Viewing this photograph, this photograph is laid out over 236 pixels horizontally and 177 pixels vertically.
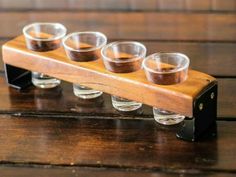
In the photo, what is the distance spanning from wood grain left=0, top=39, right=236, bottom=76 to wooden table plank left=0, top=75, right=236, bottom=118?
4 centimetres

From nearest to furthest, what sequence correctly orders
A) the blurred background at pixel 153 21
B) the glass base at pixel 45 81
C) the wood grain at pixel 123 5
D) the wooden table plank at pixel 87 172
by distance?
the wooden table plank at pixel 87 172
the glass base at pixel 45 81
the blurred background at pixel 153 21
the wood grain at pixel 123 5

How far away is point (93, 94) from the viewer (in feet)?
3.30

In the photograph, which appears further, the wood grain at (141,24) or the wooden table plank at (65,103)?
the wood grain at (141,24)

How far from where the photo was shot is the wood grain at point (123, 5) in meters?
1.33

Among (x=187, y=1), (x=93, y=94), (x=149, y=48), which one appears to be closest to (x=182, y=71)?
(x=93, y=94)

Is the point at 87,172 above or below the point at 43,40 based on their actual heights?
below

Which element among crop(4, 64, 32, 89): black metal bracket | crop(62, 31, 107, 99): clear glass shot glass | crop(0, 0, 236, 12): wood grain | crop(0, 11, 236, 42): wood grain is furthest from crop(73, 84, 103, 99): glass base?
crop(0, 0, 236, 12): wood grain

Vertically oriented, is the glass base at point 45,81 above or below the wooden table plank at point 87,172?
above

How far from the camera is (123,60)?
3.05ft

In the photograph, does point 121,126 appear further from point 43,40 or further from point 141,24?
point 141,24

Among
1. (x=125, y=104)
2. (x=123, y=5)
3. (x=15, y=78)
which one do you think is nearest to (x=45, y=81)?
(x=15, y=78)

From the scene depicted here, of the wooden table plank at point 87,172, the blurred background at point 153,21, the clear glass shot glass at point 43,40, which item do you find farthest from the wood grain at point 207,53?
the wooden table plank at point 87,172

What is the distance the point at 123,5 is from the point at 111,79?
465mm

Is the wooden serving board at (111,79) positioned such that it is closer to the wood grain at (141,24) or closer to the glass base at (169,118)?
the glass base at (169,118)
